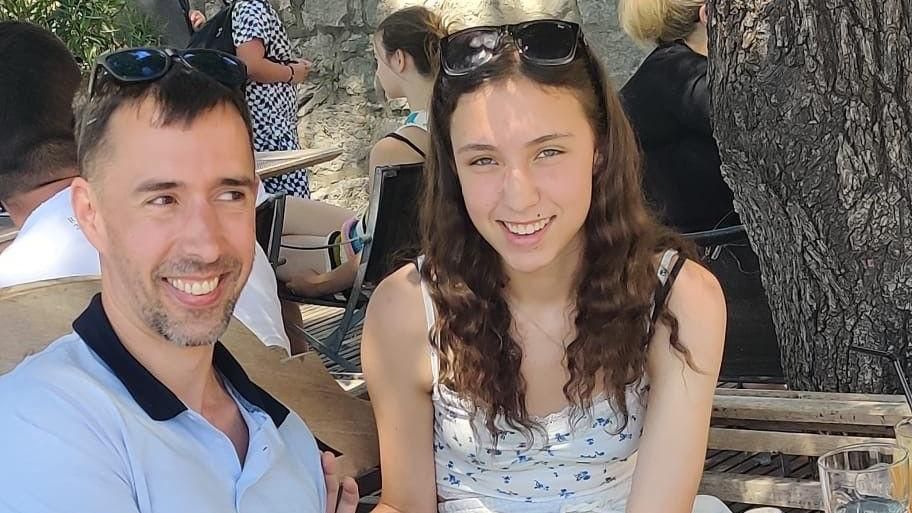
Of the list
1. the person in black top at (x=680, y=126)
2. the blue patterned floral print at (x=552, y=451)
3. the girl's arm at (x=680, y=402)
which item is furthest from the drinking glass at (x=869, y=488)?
the person in black top at (x=680, y=126)

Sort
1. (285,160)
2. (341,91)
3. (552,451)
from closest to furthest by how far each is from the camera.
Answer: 1. (552,451)
2. (285,160)
3. (341,91)

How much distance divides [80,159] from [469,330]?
833mm

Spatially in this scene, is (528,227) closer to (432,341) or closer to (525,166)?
(525,166)

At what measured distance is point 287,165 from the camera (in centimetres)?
450

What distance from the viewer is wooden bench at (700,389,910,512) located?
2289 mm

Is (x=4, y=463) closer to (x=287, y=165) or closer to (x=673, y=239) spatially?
(x=673, y=239)

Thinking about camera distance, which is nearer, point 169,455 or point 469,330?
point 169,455

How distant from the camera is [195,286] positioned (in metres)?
1.43

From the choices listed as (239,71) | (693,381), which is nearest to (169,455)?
(239,71)

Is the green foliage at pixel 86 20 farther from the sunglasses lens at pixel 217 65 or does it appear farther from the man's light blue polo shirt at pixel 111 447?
the man's light blue polo shirt at pixel 111 447

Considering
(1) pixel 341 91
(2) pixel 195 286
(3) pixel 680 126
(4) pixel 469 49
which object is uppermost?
(4) pixel 469 49

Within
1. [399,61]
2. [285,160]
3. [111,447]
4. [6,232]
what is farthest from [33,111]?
[285,160]

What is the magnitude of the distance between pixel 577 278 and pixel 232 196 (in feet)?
2.76

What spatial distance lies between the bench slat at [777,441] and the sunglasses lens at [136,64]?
4.63 ft
